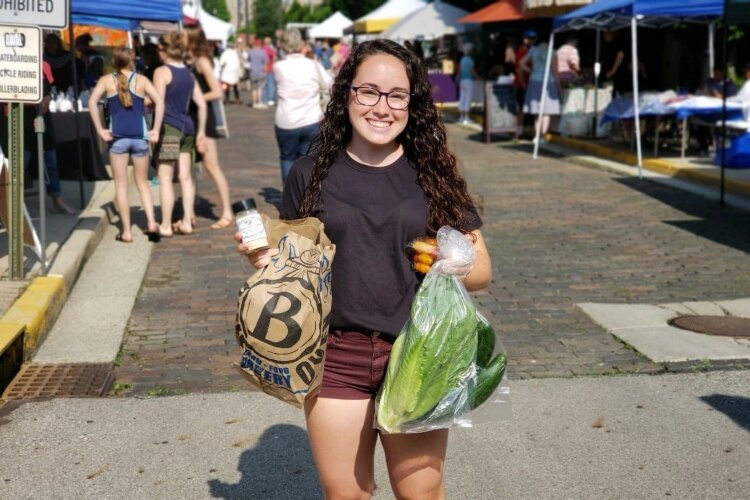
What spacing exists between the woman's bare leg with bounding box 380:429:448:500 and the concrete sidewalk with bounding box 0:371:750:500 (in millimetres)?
1302

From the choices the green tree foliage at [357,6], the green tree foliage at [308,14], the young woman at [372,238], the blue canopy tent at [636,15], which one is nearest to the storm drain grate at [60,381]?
the young woman at [372,238]

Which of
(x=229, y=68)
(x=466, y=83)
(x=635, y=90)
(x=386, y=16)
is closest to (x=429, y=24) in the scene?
(x=466, y=83)

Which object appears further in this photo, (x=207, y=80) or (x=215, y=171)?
(x=215, y=171)

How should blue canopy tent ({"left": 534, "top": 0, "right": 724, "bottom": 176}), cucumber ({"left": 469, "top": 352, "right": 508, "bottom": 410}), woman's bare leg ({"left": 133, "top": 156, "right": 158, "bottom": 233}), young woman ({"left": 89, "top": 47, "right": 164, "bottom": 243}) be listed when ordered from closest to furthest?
cucumber ({"left": 469, "top": 352, "right": 508, "bottom": 410}) < young woman ({"left": 89, "top": 47, "right": 164, "bottom": 243}) < woman's bare leg ({"left": 133, "top": 156, "right": 158, "bottom": 233}) < blue canopy tent ({"left": 534, "top": 0, "right": 724, "bottom": 176})

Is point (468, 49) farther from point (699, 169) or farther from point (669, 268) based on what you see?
point (669, 268)

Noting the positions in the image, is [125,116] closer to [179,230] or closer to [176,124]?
[176,124]

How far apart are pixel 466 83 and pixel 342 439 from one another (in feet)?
72.9

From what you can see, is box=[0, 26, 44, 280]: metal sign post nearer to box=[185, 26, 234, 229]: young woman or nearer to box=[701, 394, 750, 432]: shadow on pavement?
box=[185, 26, 234, 229]: young woman

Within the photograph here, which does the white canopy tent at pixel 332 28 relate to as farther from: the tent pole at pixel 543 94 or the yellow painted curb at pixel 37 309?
the yellow painted curb at pixel 37 309

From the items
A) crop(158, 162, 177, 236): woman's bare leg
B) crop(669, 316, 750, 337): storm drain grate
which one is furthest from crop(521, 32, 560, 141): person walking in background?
crop(669, 316, 750, 337): storm drain grate

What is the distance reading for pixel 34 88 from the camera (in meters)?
7.30

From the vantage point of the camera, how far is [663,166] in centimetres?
1502

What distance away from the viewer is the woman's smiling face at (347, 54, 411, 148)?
299 cm

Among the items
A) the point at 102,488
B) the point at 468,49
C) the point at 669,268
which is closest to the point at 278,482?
the point at 102,488
